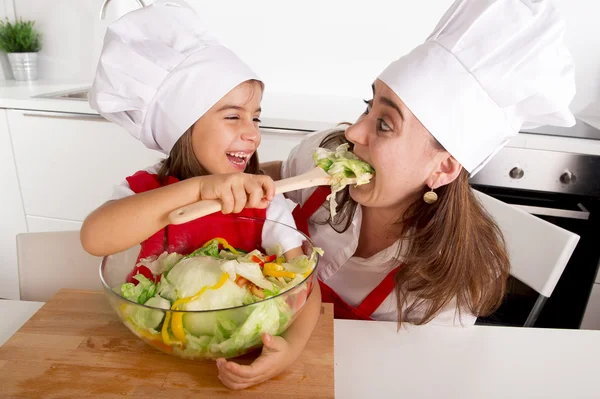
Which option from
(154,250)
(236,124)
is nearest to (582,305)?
(236,124)

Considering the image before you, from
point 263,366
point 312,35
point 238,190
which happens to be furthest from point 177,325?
point 312,35

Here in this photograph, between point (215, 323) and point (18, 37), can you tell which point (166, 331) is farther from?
point (18, 37)

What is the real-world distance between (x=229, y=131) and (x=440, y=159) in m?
0.48

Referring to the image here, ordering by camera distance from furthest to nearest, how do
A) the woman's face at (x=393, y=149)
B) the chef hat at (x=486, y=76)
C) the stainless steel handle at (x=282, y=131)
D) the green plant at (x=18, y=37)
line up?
the green plant at (x=18, y=37) < the stainless steel handle at (x=282, y=131) < the woman's face at (x=393, y=149) < the chef hat at (x=486, y=76)

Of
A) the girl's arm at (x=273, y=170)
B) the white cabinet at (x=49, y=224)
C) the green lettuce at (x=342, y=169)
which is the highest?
the green lettuce at (x=342, y=169)

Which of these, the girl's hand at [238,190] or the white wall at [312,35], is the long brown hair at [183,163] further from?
the white wall at [312,35]

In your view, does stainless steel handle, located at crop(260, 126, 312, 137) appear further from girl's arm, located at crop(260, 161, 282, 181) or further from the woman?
the woman

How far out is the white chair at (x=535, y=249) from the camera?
113 centimetres

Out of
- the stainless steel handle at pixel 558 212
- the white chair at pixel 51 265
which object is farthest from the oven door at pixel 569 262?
the white chair at pixel 51 265

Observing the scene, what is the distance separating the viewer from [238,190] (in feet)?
2.53

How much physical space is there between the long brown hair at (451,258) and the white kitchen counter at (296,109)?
2.52 feet

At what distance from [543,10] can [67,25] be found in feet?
7.66

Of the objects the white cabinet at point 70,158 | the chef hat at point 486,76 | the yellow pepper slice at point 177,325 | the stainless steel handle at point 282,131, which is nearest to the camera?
the yellow pepper slice at point 177,325

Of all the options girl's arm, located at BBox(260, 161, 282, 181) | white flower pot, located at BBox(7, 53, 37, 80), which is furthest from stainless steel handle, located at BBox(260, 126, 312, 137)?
white flower pot, located at BBox(7, 53, 37, 80)
